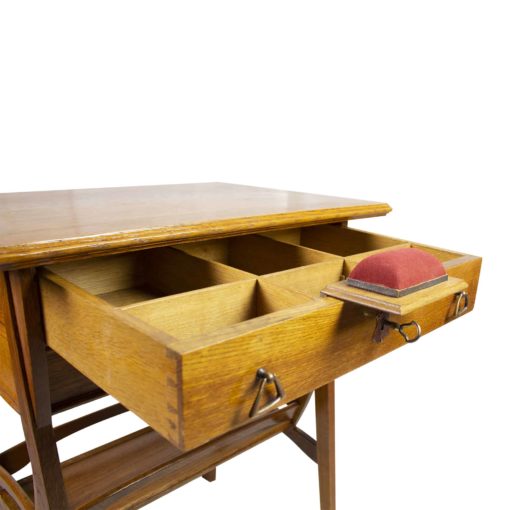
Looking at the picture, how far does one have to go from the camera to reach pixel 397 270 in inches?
48.6

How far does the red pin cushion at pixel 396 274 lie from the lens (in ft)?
4.02

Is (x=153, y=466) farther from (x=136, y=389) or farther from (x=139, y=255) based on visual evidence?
(x=136, y=389)

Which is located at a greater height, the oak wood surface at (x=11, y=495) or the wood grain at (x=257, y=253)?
the wood grain at (x=257, y=253)

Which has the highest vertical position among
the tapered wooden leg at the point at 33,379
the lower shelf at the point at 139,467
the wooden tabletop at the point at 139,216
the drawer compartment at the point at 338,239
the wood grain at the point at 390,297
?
the wooden tabletop at the point at 139,216

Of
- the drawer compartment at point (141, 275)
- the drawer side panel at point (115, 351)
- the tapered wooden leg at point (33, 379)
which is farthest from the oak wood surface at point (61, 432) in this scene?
the drawer side panel at point (115, 351)

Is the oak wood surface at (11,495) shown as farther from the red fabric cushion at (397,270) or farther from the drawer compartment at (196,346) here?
the red fabric cushion at (397,270)

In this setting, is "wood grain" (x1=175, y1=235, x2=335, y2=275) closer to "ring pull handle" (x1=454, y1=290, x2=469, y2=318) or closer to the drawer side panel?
"ring pull handle" (x1=454, y1=290, x2=469, y2=318)

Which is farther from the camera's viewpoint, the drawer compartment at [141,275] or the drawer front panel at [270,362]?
the drawer compartment at [141,275]

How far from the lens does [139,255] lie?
1838mm

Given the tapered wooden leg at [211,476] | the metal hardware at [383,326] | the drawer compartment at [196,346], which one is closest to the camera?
the drawer compartment at [196,346]

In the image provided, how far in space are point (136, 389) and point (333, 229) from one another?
4.04 ft

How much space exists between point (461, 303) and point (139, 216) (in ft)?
3.42

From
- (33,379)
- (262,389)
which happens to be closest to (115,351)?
(262,389)

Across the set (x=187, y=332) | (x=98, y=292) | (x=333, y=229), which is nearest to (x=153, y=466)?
(x=98, y=292)
